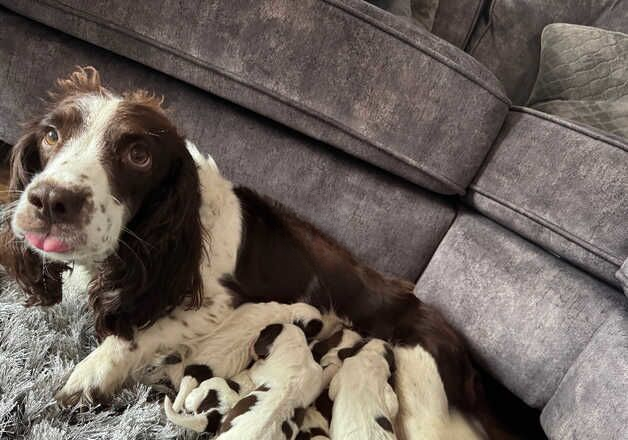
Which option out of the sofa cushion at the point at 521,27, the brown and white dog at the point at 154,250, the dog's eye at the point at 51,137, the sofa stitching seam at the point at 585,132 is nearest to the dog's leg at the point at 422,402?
the brown and white dog at the point at 154,250

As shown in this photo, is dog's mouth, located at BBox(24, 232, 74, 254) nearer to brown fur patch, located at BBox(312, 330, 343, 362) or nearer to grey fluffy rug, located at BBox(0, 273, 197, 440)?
grey fluffy rug, located at BBox(0, 273, 197, 440)

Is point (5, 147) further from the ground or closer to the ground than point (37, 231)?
closer to the ground

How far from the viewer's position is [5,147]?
2191mm

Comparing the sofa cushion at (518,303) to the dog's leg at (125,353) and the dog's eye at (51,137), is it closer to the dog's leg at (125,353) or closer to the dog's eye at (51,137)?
the dog's leg at (125,353)

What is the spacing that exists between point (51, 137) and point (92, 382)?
2.06 feet

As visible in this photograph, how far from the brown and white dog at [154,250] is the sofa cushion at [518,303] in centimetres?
13

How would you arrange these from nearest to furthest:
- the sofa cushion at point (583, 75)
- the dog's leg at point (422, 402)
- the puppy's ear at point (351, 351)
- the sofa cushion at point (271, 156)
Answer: the dog's leg at point (422, 402), the puppy's ear at point (351, 351), the sofa cushion at point (271, 156), the sofa cushion at point (583, 75)

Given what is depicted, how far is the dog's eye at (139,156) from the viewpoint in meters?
1.22

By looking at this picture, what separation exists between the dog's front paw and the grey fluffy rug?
0.9 inches

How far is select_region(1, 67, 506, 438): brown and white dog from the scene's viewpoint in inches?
44.3

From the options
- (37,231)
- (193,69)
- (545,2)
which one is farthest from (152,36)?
(545,2)

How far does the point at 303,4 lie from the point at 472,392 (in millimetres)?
1360

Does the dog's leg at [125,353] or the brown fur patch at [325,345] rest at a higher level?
the brown fur patch at [325,345]

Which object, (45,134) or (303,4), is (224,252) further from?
(303,4)
